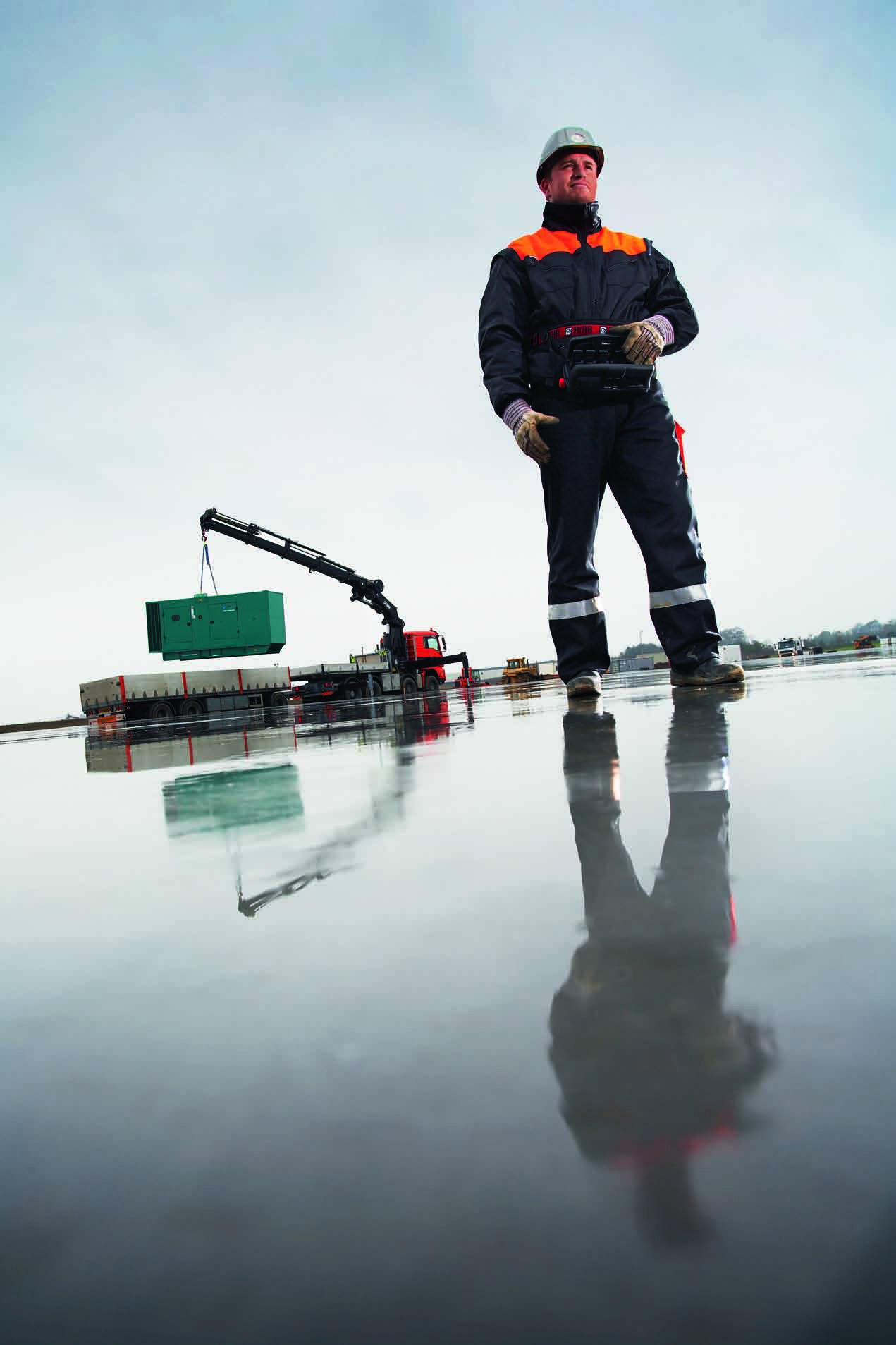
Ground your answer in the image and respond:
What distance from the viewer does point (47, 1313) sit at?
0.88 feet

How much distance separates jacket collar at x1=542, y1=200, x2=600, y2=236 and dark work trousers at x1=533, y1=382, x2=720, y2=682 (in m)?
0.72

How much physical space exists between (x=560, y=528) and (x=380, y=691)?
17.4m

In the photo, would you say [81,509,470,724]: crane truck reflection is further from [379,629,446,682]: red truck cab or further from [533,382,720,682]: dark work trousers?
[533,382,720,682]: dark work trousers

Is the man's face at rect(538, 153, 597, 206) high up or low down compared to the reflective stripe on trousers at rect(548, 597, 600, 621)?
up

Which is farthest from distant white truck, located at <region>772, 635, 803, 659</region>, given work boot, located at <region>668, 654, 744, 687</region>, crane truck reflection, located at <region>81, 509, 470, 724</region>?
work boot, located at <region>668, 654, 744, 687</region>

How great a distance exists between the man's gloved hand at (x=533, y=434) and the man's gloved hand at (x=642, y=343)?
1.24ft

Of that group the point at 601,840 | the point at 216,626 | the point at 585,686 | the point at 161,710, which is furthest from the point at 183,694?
the point at 601,840

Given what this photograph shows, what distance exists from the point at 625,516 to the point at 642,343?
0.66 metres

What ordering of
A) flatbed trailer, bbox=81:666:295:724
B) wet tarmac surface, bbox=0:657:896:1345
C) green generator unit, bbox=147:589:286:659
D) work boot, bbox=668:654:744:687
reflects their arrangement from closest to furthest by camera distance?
1. wet tarmac surface, bbox=0:657:896:1345
2. work boot, bbox=668:654:744:687
3. flatbed trailer, bbox=81:666:295:724
4. green generator unit, bbox=147:589:286:659

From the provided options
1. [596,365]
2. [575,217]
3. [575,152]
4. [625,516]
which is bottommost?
[625,516]

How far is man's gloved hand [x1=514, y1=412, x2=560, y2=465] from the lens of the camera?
9.63 ft

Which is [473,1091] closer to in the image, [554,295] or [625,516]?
[625,516]

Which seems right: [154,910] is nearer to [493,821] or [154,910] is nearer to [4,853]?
[493,821]

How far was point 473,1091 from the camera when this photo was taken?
35 centimetres
